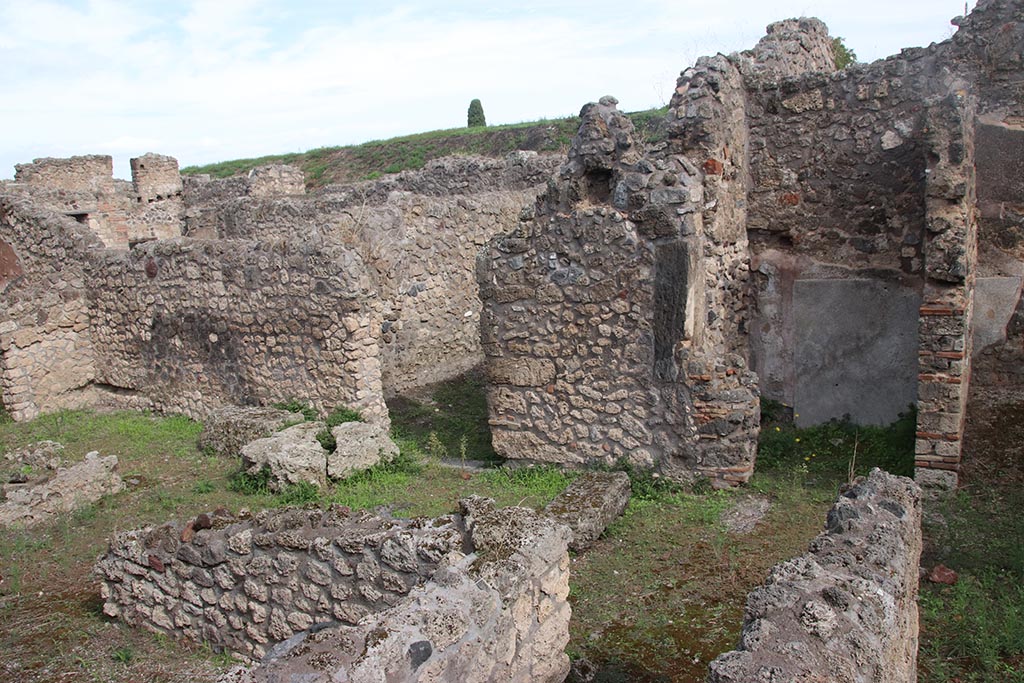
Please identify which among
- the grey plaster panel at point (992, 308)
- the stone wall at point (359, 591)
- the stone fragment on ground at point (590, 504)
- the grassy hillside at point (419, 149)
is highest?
the grassy hillside at point (419, 149)

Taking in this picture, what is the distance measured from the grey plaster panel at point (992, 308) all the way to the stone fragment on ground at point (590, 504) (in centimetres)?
378

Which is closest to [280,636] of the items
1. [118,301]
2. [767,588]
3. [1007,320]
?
[767,588]

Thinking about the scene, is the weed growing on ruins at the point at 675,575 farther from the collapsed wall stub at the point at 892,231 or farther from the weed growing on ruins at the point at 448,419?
the weed growing on ruins at the point at 448,419

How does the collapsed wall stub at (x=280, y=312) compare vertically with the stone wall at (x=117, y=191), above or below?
below

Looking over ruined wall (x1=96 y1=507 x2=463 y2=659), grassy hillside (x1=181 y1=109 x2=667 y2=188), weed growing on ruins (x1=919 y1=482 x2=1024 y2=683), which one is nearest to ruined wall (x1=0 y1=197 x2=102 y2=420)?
ruined wall (x1=96 y1=507 x2=463 y2=659)

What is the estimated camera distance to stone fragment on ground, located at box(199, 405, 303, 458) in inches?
376

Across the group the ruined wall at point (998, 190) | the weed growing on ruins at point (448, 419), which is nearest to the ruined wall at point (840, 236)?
the ruined wall at point (998, 190)

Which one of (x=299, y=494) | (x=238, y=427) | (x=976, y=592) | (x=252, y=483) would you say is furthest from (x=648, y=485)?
(x=238, y=427)

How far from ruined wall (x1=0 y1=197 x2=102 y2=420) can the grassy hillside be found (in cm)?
1399

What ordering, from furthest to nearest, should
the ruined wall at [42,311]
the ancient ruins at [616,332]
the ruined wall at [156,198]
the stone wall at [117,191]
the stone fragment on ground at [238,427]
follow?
the ruined wall at [156,198] → the stone wall at [117,191] → the ruined wall at [42,311] → the stone fragment on ground at [238,427] → the ancient ruins at [616,332]

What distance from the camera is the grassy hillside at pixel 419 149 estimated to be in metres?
25.5

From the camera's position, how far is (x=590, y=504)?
6883mm

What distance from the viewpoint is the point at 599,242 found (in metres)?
7.88

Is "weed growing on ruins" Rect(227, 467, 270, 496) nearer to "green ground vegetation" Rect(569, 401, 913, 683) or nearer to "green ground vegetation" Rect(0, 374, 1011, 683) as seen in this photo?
"green ground vegetation" Rect(0, 374, 1011, 683)
